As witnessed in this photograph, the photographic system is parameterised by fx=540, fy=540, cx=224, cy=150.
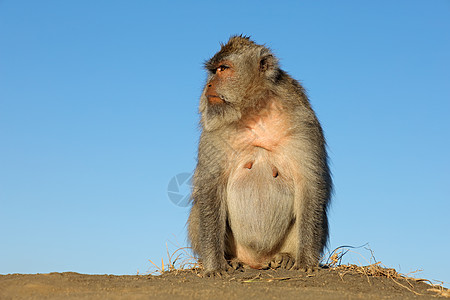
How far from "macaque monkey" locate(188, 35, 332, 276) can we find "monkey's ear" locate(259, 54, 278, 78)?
0.01m

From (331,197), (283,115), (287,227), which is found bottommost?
(287,227)

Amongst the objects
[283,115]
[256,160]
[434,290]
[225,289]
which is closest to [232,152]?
[256,160]

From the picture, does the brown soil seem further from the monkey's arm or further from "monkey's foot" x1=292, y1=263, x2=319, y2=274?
the monkey's arm

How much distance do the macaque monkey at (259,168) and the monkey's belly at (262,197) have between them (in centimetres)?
1

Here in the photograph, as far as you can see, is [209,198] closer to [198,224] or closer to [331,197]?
[198,224]

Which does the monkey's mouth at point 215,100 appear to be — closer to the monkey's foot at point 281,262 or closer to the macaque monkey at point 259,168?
the macaque monkey at point 259,168

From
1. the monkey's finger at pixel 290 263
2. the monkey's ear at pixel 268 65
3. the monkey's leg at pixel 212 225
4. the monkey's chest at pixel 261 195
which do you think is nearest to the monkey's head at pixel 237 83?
the monkey's ear at pixel 268 65

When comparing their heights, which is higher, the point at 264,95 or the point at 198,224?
the point at 264,95

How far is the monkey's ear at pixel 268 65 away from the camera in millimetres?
6805

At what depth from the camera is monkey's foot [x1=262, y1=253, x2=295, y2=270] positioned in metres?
6.64

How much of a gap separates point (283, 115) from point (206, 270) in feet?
6.94

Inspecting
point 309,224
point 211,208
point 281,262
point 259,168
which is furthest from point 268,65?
point 281,262

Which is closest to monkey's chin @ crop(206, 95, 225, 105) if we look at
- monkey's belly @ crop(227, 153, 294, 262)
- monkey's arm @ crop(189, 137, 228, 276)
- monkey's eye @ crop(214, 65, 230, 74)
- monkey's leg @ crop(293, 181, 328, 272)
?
monkey's eye @ crop(214, 65, 230, 74)

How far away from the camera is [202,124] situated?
716 centimetres
